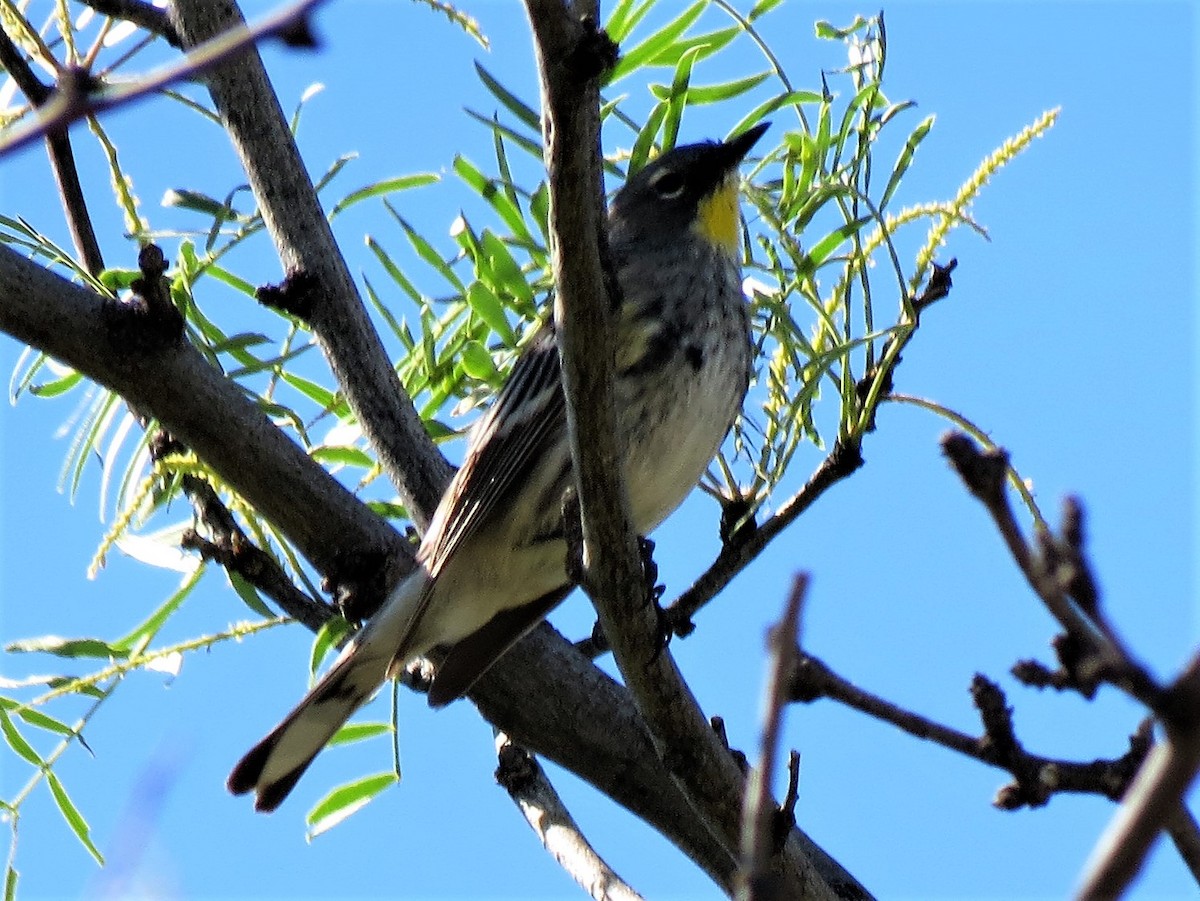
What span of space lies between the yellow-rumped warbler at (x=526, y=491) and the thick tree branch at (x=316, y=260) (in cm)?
15

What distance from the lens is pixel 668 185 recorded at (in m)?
4.33

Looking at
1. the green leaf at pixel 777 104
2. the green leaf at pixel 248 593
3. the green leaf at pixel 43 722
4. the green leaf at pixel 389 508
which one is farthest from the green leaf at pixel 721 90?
the green leaf at pixel 43 722

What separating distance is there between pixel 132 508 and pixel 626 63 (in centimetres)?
127

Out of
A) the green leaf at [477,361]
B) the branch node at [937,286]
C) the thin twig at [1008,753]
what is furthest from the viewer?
the green leaf at [477,361]

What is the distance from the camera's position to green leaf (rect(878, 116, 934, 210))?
8.84 ft

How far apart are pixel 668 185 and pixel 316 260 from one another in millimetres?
1513

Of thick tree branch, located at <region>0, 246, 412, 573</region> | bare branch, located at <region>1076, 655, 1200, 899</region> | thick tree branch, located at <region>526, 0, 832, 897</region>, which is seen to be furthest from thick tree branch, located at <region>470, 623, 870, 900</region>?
bare branch, located at <region>1076, 655, 1200, 899</region>

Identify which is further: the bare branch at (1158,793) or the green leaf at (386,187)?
the green leaf at (386,187)

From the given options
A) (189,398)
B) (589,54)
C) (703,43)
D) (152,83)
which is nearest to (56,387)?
(189,398)

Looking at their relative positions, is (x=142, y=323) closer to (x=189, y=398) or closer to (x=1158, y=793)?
(x=189, y=398)

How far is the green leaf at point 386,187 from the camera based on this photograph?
320 centimetres

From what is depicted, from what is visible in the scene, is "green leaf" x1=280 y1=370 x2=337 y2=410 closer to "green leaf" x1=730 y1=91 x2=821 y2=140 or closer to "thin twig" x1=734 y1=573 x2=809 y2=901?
"green leaf" x1=730 y1=91 x2=821 y2=140

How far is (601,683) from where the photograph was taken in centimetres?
300

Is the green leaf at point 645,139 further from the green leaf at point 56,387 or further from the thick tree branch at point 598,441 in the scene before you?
the green leaf at point 56,387
